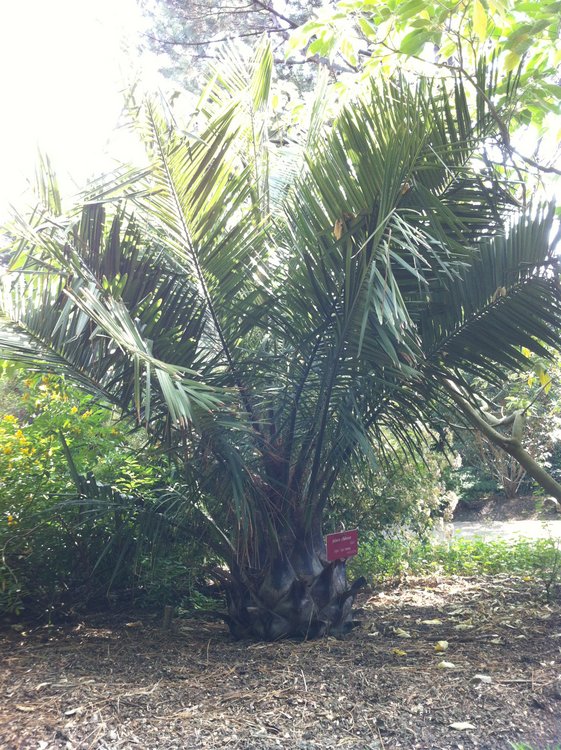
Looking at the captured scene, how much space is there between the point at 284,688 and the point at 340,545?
3.81ft

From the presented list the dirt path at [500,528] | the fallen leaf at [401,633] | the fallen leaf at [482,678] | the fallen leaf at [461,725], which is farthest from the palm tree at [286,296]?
the dirt path at [500,528]

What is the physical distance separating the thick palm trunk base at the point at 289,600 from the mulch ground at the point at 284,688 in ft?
0.40

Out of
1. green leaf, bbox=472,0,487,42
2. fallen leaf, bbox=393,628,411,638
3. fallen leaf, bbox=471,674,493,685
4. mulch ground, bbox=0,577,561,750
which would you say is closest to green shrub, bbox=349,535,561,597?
mulch ground, bbox=0,577,561,750

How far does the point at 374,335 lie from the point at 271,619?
5.98 feet

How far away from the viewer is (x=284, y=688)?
330cm

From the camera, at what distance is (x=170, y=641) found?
436 cm

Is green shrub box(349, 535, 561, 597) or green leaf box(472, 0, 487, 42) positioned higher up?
green leaf box(472, 0, 487, 42)

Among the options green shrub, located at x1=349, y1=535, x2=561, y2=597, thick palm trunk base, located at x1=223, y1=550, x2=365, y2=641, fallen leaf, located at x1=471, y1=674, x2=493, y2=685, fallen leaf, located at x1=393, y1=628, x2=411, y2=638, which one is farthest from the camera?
green shrub, located at x1=349, y1=535, x2=561, y2=597

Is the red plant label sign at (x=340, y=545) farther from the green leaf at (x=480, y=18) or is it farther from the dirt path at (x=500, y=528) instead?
the dirt path at (x=500, y=528)

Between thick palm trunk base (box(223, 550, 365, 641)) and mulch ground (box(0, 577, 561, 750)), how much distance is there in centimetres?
12

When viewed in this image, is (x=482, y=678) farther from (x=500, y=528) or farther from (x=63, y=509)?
(x=500, y=528)

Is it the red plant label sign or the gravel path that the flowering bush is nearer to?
the red plant label sign

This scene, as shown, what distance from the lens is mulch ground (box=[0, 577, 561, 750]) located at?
2.82 meters

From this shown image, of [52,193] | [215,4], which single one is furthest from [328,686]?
[215,4]
